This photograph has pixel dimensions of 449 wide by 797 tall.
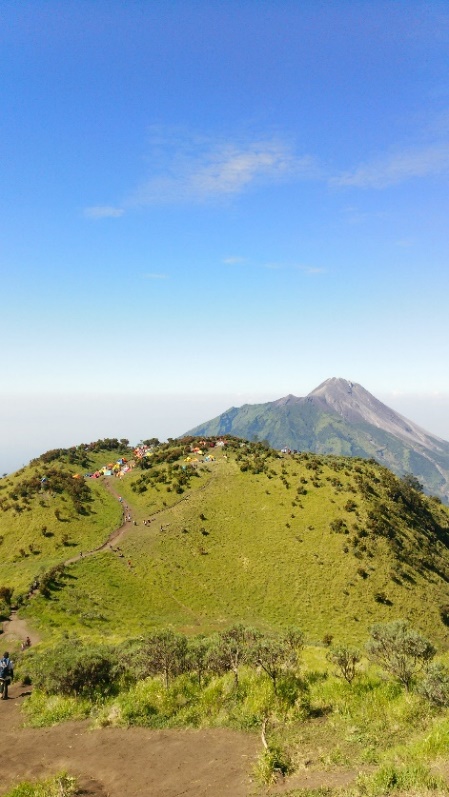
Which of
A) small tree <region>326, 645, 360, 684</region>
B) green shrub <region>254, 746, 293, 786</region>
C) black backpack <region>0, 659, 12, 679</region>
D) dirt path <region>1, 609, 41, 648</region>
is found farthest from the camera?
dirt path <region>1, 609, 41, 648</region>

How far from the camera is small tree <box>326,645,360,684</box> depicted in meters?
21.5

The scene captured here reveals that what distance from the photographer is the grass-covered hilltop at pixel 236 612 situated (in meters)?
15.4

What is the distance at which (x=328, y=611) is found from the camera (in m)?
58.0

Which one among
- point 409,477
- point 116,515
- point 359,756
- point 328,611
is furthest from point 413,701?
point 409,477

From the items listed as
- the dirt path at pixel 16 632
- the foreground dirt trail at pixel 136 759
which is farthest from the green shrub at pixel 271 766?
the dirt path at pixel 16 632

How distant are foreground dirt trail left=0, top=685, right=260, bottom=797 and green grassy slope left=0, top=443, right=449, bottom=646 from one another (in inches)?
1186

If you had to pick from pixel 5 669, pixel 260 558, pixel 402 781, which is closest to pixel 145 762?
pixel 402 781

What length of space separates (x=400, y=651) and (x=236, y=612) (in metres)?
40.7

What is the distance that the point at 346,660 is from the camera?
2150cm

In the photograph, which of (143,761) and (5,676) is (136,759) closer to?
(143,761)

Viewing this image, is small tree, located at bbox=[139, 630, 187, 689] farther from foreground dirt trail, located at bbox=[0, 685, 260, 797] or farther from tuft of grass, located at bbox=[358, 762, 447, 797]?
tuft of grass, located at bbox=[358, 762, 447, 797]

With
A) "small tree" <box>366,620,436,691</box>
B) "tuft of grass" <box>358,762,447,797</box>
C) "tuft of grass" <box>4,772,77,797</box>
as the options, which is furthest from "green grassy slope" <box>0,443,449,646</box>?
"tuft of grass" <box>358,762,447,797</box>

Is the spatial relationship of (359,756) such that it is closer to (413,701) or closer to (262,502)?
(413,701)

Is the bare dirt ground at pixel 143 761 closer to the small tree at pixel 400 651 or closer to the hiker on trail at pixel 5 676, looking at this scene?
the hiker on trail at pixel 5 676
